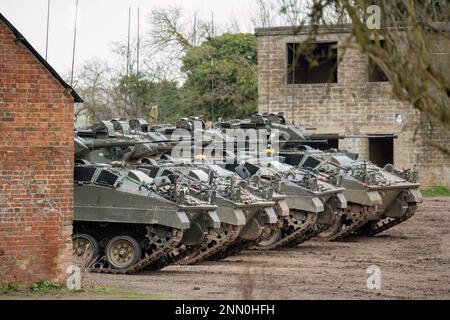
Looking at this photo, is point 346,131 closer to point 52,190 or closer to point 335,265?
point 335,265

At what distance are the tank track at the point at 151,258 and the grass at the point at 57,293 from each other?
351 centimetres

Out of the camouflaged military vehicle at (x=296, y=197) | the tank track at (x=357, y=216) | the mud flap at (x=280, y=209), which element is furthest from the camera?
the tank track at (x=357, y=216)

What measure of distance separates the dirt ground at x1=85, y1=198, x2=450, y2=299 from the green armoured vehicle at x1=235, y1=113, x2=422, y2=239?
0.54 metres

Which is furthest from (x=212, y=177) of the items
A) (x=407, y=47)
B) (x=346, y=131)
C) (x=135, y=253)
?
(x=346, y=131)

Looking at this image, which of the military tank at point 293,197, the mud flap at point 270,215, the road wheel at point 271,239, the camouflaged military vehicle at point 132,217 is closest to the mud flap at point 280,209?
the military tank at point 293,197

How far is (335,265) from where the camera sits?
19891mm

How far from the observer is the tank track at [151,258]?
18000 mm

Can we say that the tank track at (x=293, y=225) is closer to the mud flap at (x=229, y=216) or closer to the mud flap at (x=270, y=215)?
the mud flap at (x=270, y=215)

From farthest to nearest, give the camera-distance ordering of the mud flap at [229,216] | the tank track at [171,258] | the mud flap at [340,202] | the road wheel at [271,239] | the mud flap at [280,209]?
the mud flap at [340,202] → the road wheel at [271,239] → the mud flap at [280,209] → the mud flap at [229,216] → the tank track at [171,258]

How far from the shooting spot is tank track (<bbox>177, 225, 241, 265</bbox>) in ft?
64.7

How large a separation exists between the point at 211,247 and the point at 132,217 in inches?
86.2

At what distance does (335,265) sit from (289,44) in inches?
731

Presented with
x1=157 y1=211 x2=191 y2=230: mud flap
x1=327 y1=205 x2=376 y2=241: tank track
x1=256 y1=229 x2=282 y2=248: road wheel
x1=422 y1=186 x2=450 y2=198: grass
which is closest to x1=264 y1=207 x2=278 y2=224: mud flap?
x1=256 y1=229 x2=282 y2=248: road wheel

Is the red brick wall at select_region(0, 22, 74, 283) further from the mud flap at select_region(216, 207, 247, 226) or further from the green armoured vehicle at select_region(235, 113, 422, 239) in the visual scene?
the green armoured vehicle at select_region(235, 113, 422, 239)
